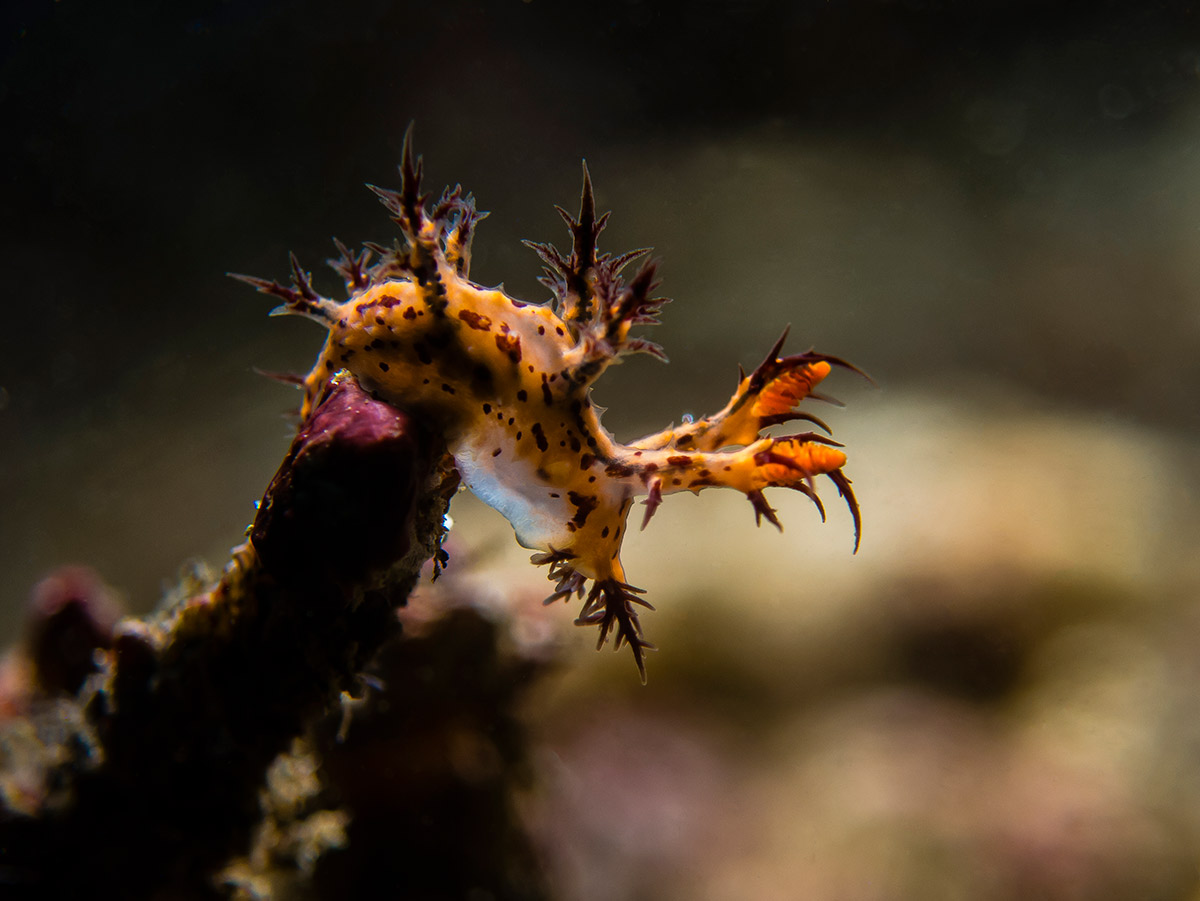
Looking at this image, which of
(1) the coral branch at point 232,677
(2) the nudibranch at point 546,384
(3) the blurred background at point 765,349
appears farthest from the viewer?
(3) the blurred background at point 765,349

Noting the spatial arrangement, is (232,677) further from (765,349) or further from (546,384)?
(765,349)

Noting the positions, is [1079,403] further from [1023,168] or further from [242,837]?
[242,837]

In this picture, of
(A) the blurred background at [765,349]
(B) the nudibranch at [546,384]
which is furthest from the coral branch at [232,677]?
(A) the blurred background at [765,349]

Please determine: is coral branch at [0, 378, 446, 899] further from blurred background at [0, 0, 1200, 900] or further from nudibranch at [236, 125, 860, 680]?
blurred background at [0, 0, 1200, 900]

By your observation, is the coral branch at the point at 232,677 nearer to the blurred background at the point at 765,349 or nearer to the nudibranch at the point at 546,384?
Result: the nudibranch at the point at 546,384

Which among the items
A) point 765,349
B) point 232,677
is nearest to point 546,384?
point 232,677

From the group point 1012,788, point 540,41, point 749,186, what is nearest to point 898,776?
point 1012,788

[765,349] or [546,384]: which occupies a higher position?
[765,349]
